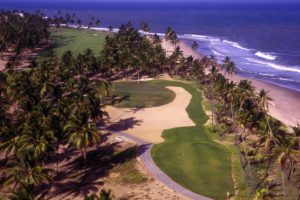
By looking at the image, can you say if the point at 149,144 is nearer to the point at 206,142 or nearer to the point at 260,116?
the point at 206,142

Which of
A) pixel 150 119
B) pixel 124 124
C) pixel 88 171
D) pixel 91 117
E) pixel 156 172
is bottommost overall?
pixel 88 171

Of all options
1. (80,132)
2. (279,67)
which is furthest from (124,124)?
(279,67)

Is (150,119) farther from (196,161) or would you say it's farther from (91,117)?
(196,161)

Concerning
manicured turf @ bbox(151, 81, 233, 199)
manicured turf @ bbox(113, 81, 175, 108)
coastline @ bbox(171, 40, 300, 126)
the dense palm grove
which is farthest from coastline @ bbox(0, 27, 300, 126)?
manicured turf @ bbox(113, 81, 175, 108)

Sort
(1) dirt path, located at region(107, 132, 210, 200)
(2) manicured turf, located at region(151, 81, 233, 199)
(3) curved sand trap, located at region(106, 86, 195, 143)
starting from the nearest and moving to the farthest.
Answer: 1. (1) dirt path, located at region(107, 132, 210, 200)
2. (2) manicured turf, located at region(151, 81, 233, 199)
3. (3) curved sand trap, located at region(106, 86, 195, 143)

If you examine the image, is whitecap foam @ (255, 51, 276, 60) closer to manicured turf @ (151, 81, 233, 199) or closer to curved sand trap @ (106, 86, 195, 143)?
curved sand trap @ (106, 86, 195, 143)

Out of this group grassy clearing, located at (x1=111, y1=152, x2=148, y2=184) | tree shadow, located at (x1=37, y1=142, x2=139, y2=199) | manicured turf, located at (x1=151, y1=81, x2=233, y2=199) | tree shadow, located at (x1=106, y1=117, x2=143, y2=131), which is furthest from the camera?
tree shadow, located at (x1=106, y1=117, x2=143, y2=131)

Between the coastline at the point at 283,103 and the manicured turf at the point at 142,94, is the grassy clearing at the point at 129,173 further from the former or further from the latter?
the coastline at the point at 283,103
